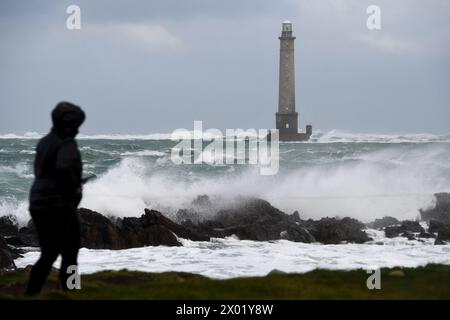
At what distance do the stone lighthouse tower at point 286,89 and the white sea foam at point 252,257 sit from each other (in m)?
63.5

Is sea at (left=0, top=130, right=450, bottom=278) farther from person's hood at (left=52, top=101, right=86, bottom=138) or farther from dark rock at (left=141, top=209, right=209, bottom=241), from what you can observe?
person's hood at (left=52, top=101, right=86, bottom=138)

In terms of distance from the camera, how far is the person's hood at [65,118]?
9.78 metres

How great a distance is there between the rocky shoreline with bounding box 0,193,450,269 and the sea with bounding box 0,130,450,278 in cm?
70

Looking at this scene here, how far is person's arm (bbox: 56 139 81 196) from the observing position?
31.6 feet

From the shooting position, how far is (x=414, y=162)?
203ft

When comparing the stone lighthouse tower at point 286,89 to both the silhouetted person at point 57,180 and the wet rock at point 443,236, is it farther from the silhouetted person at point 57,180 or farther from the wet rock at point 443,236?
the silhouetted person at point 57,180

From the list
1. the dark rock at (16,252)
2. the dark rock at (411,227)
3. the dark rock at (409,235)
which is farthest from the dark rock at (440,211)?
the dark rock at (16,252)

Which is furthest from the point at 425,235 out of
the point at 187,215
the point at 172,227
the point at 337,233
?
the point at 187,215

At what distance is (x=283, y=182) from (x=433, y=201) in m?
9.64

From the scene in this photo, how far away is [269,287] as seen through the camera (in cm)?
1134
